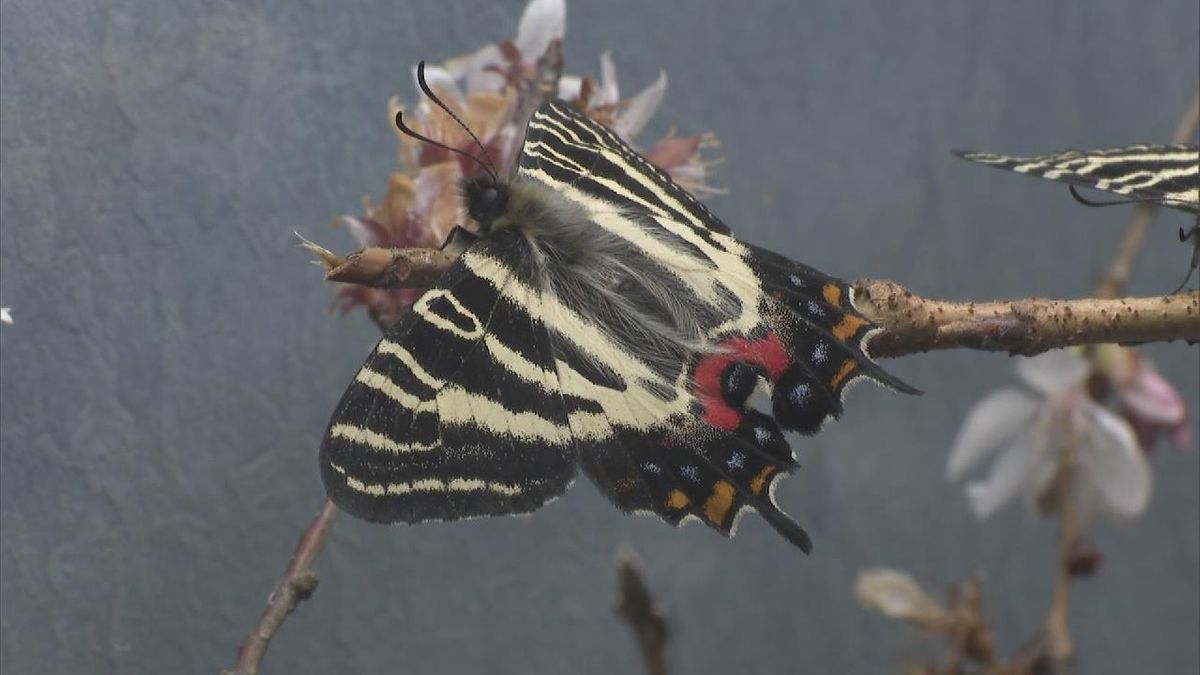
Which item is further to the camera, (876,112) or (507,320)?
(876,112)

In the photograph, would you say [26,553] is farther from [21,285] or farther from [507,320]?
[507,320]

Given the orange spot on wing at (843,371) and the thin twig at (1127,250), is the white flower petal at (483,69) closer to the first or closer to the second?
the orange spot on wing at (843,371)

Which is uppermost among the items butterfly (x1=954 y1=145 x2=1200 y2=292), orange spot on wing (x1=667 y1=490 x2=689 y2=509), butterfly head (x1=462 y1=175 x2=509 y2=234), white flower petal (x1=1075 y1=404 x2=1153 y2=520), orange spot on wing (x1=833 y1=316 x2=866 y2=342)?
butterfly (x1=954 y1=145 x2=1200 y2=292)

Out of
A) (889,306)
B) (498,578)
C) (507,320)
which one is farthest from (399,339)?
(498,578)

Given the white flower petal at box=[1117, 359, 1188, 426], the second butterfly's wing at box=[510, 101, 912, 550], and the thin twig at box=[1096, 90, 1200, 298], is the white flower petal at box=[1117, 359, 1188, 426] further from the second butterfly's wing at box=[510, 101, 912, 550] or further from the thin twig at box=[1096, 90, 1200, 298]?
the second butterfly's wing at box=[510, 101, 912, 550]

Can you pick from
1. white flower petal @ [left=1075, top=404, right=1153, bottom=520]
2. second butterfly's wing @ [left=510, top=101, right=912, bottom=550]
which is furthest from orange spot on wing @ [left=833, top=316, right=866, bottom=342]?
white flower petal @ [left=1075, top=404, right=1153, bottom=520]

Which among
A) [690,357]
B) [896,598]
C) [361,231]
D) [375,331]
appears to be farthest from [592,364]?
[896,598]

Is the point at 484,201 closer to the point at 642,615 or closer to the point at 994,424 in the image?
the point at 642,615
